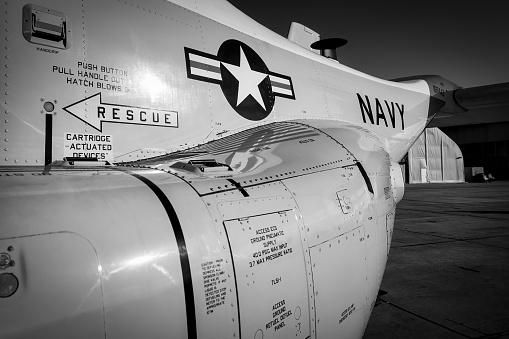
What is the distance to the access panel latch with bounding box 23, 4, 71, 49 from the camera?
2.12 metres

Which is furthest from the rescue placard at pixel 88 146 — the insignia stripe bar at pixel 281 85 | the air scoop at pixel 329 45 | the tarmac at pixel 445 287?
the air scoop at pixel 329 45

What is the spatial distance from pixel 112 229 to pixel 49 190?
13.2 inches

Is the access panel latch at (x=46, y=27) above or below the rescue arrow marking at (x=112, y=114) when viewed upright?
above

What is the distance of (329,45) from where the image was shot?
17.9 feet

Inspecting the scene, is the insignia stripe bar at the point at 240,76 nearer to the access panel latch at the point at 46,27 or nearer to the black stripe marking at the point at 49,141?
the access panel latch at the point at 46,27

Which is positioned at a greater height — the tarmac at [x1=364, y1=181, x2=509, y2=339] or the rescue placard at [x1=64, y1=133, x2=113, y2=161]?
the rescue placard at [x1=64, y1=133, x2=113, y2=161]

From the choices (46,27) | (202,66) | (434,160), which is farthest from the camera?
(434,160)

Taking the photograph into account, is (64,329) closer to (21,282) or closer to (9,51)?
(21,282)

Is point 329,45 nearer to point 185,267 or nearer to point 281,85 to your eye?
point 281,85

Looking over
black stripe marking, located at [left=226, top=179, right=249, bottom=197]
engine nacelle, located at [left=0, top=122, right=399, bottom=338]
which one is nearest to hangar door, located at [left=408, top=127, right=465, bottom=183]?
engine nacelle, located at [left=0, top=122, right=399, bottom=338]

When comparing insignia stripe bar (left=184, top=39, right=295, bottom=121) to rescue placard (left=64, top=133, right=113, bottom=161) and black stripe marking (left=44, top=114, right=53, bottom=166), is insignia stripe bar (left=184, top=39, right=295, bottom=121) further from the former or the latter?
black stripe marking (left=44, top=114, right=53, bottom=166)

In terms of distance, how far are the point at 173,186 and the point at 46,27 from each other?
4.77 ft

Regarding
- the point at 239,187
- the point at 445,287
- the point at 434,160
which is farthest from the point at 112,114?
the point at 434,160

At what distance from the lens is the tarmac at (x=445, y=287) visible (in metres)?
2.94
